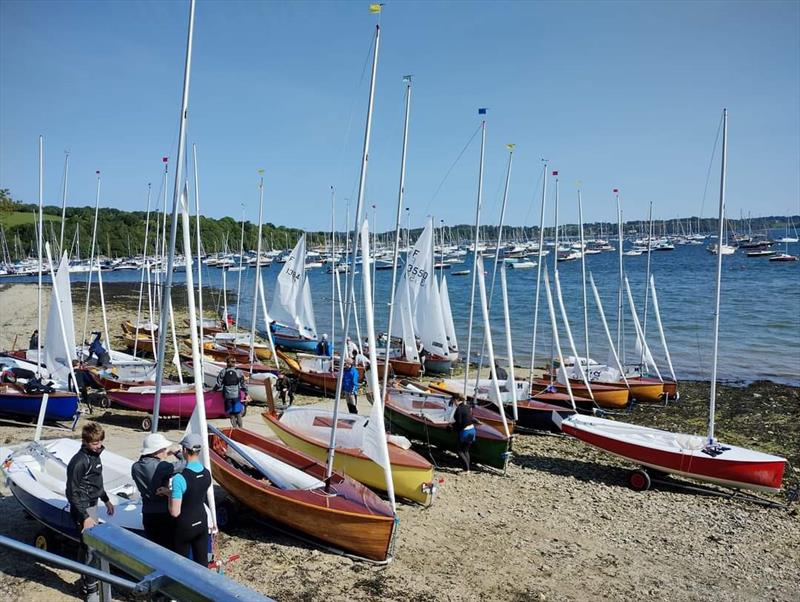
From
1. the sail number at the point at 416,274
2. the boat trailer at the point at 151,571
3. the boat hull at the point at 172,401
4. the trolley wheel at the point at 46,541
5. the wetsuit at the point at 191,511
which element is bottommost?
the trolley wheel at the point at 46,541

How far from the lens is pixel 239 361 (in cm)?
2252

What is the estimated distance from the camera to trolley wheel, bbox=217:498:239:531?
29.0ft

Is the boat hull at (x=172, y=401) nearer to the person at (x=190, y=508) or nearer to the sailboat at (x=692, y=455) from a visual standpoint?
the sailboat at (x=692, y=455)

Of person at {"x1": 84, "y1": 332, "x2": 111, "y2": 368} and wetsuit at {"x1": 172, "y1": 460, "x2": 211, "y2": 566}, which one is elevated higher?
wetsuit at {"x1": 172, "y1": 460, "x2": 211, "y2": 566}

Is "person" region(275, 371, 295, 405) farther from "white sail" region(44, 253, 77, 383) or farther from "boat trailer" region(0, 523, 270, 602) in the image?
"boat trailer" region(0, 523, 270, 602)

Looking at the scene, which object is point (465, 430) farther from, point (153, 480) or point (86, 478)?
point (86, 478)

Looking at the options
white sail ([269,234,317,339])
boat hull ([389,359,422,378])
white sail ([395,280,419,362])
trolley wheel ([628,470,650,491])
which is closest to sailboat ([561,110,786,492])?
trolley wheel ([628,470,650,491])

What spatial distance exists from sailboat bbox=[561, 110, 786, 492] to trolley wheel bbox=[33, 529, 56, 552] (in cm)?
1018

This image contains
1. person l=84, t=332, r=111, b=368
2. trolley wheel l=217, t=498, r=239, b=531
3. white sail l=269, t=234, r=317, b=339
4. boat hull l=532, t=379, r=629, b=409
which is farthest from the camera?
white sail l=269, t=234, r=317, b=339

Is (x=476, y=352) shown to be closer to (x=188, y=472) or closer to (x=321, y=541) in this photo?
(x=321, y=541)

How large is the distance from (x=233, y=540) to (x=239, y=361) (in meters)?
14.5

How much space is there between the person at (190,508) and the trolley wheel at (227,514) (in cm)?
274

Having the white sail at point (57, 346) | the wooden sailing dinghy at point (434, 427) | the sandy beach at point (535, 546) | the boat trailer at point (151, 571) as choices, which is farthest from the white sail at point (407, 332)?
the boat trailer at point (151, 571)

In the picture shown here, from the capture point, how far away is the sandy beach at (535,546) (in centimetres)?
757
